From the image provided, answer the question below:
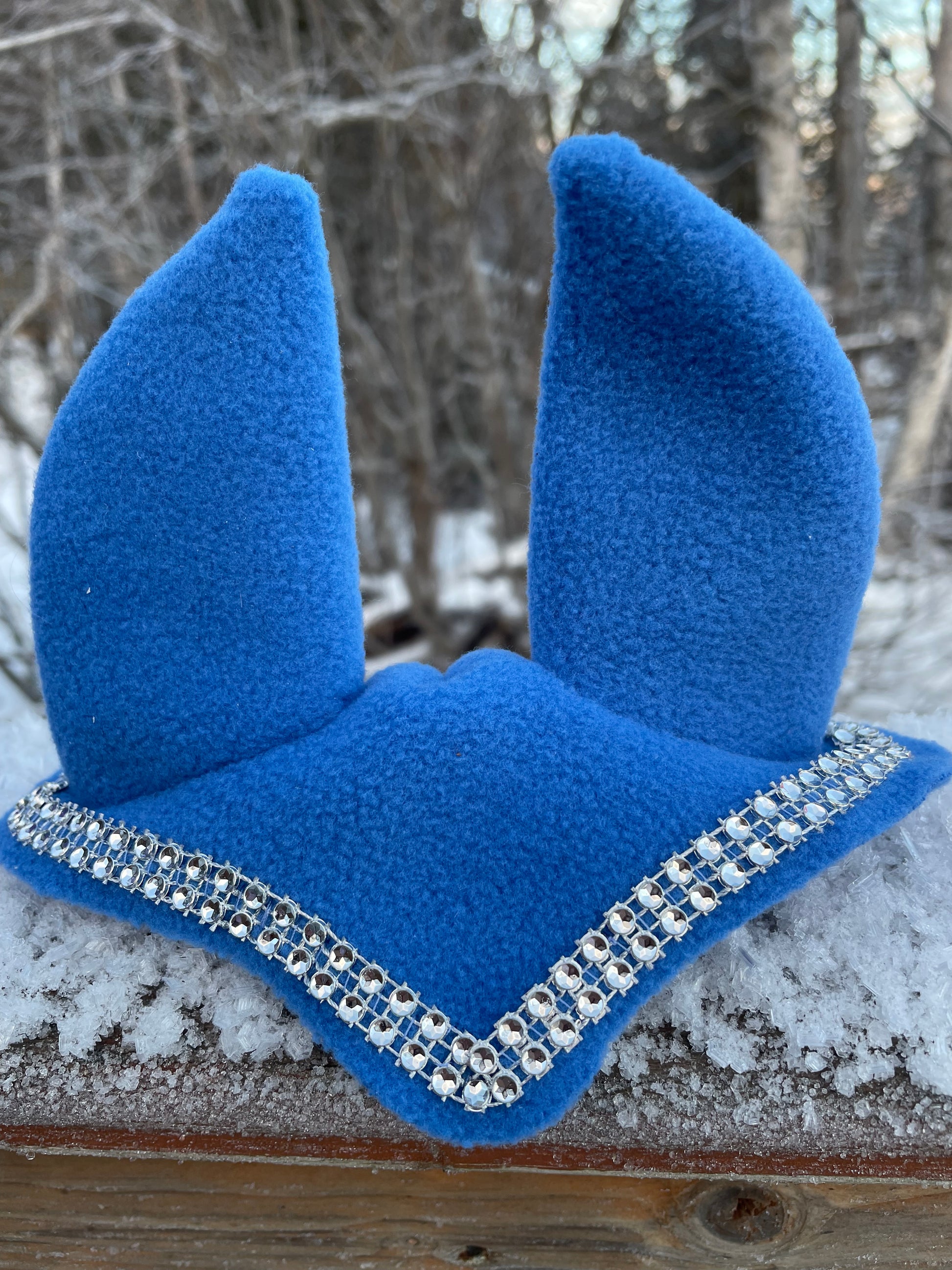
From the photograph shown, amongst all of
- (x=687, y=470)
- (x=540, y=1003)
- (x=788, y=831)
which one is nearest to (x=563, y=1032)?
(x=540, y=1003)

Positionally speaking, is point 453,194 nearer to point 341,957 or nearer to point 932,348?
point 932,348

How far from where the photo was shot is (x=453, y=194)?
1.61 meters

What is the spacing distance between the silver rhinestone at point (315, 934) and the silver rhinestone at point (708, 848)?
0.50 feet

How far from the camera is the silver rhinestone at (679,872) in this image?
338 mm

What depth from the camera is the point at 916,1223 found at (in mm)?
383

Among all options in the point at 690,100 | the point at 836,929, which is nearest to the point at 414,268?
the point at 690,100

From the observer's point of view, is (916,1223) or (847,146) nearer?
(916,1223)

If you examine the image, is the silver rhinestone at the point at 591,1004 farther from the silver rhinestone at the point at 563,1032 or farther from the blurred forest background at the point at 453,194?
the blurred forest background at the point at 453,194

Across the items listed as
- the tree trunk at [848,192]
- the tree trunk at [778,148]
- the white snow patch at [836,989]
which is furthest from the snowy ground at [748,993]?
the tree trunk at [848,192]

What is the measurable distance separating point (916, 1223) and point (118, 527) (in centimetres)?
46

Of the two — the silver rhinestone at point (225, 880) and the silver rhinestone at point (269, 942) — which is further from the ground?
the silver rhinestone at point (225, 880)

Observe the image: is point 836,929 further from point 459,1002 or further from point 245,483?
point 245,483

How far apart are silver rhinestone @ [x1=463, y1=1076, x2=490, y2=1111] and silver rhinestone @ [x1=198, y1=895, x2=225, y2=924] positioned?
121 mm

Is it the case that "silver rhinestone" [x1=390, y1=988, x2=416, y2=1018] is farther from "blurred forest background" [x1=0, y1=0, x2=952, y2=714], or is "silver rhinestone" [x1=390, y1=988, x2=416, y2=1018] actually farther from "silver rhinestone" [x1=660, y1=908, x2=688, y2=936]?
"blurred forest background" [x1=0, y1=0, x2=952, y2=714]
